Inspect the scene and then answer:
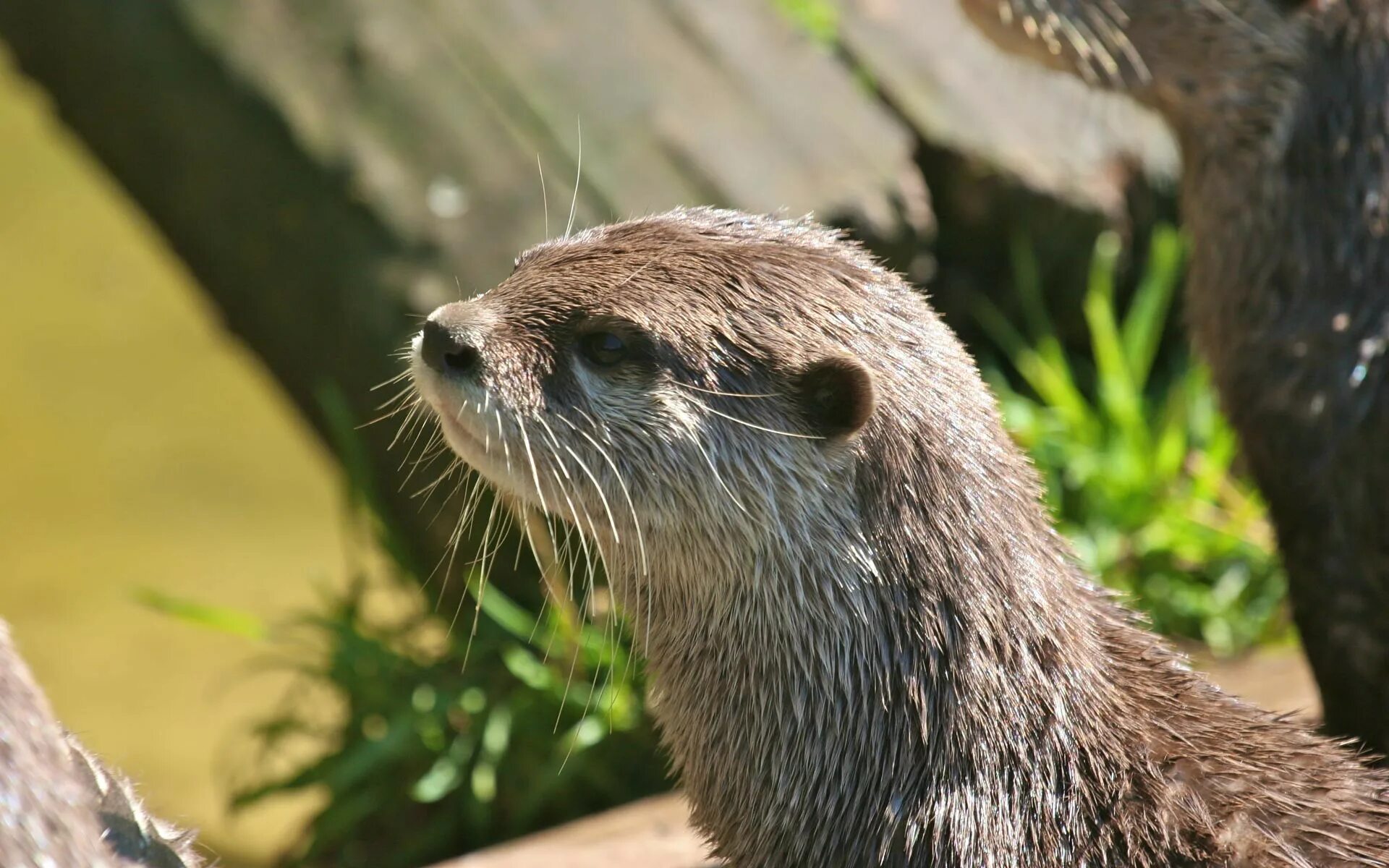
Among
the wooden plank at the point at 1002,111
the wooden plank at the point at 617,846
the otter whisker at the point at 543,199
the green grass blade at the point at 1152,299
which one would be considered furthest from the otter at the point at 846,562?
the green grass blade at the point at 1152,299

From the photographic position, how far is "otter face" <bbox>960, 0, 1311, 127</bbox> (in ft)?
10.5

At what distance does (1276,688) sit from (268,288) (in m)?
2.59

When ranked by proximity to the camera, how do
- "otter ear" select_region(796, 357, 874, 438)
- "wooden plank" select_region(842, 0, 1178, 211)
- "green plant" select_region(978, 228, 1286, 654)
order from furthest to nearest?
"wooden plank" select_region(842, 0, 1178, 211) < "green plant" select_region(978, 228, 1286, 654) < "otter ear" select_region(796, 357, 874, 438)

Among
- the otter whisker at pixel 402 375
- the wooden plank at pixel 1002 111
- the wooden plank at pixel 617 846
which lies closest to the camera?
the otter whisker at pixel 402 375

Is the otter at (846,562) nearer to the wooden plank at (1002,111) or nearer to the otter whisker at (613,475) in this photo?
the otter whisker at (613,475)

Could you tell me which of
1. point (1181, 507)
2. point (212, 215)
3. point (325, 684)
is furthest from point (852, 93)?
point (325, 684)

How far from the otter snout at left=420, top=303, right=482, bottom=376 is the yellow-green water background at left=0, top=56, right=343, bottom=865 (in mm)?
2060

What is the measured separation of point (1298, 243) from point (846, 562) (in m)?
1.44

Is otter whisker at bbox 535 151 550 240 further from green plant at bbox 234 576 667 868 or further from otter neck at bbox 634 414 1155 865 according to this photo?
otter neck at bbox 634 414 1155 865

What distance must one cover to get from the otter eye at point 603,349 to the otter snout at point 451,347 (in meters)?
0.15

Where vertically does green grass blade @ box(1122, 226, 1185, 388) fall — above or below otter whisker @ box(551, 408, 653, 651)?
below

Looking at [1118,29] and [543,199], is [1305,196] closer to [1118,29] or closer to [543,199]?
[1118,29]

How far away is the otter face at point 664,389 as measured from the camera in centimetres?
221

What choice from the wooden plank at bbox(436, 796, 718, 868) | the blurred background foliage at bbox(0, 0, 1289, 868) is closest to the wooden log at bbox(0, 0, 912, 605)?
the blurred background foliage at bbox(0, 0, 1289, 868)
